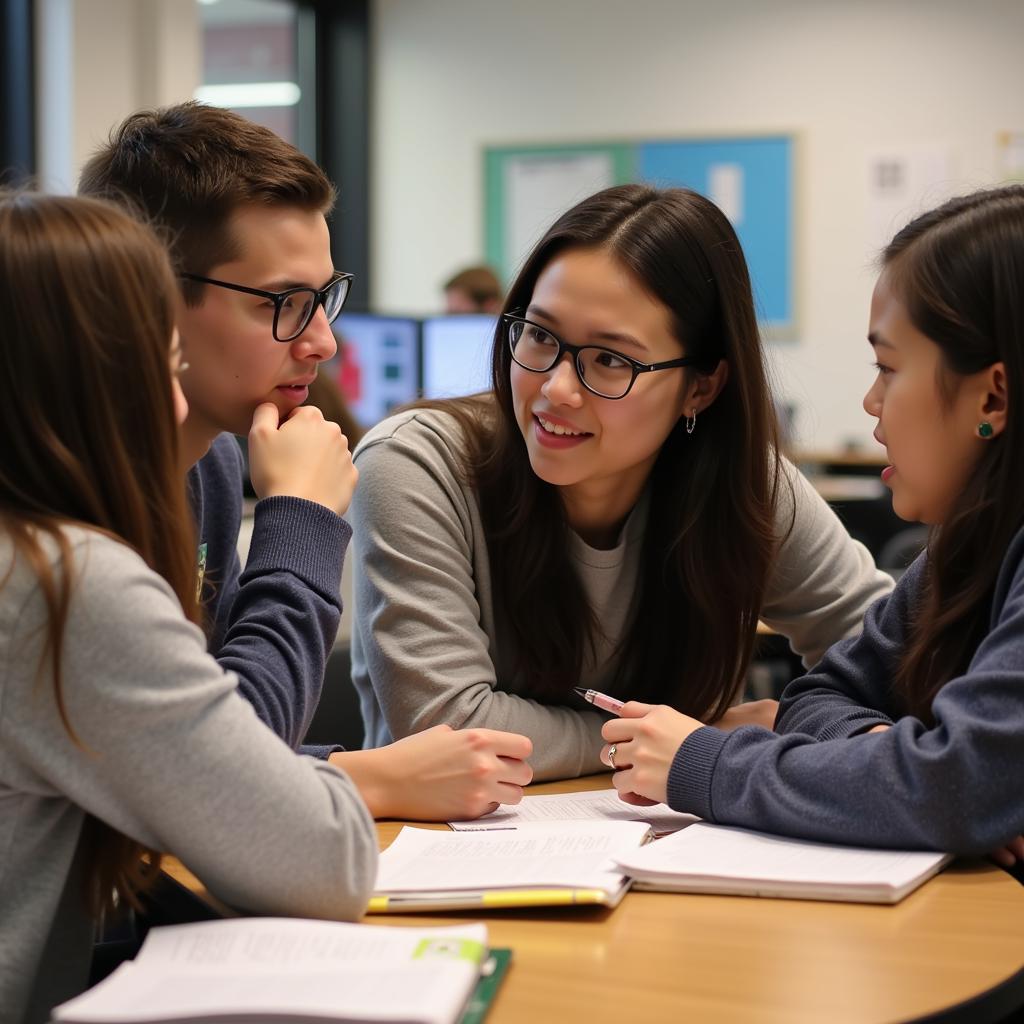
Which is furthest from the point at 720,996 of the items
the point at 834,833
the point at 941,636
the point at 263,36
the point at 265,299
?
the point at 263,36

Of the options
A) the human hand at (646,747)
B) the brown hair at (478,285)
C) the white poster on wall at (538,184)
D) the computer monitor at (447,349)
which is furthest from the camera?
the white poster on wall at (538,184)

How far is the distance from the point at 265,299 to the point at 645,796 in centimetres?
67

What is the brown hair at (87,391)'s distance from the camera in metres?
0.98

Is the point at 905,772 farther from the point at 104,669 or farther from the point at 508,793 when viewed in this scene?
the point at 104,669

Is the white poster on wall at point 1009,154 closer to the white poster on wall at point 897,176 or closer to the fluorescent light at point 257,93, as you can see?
the white poster on wall at point 897,176

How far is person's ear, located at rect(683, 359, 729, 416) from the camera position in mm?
1716

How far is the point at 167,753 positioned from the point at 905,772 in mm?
620

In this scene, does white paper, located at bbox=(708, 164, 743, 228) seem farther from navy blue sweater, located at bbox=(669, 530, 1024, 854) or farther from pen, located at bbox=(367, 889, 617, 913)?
pen, located at bbox=(367, 889, 617, 913)

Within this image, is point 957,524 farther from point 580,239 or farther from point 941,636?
point 580,239

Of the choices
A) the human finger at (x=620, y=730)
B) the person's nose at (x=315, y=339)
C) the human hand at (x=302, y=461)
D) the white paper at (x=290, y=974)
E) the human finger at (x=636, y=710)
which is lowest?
the white paper at (x=290, y=974)

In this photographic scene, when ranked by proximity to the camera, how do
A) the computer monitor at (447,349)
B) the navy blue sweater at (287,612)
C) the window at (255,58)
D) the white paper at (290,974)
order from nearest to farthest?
the white paper at (290,974) → the navy blue sweater at (287,612) → the computer monitor at (447,349) → the window at (255,58)

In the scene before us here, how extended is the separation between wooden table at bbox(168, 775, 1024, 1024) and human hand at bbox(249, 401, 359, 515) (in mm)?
413

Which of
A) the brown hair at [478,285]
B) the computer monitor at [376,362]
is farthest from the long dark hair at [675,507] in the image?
the brown hair at [478,285]

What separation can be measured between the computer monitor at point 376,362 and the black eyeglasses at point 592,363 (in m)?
2.73
